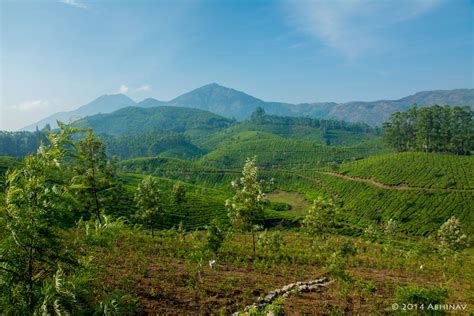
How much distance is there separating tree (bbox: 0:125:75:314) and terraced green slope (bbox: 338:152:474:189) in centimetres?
9567

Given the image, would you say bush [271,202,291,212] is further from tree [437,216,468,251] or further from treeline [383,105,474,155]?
treeline [383,105,474,155]

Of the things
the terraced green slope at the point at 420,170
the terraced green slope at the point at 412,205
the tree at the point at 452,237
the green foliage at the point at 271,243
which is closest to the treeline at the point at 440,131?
the terraced green slope at the point at 420,170

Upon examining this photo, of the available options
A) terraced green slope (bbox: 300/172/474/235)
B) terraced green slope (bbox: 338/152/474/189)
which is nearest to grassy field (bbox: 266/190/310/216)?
terraced green slope (bbox: 300/172/474/235)

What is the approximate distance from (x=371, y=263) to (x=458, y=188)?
2607 inches

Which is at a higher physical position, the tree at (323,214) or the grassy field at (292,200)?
the tree at (323,214)

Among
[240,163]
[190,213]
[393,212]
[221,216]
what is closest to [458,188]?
[393,212]

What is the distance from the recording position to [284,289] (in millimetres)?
17141

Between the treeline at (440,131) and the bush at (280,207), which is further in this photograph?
the treeline at (440,131)

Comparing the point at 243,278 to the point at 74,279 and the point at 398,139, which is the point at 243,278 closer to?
the point at 74,279

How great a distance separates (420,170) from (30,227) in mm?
106695

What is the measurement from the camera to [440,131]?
11894 cm

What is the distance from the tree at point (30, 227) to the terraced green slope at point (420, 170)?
9567 cm

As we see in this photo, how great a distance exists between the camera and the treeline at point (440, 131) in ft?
378

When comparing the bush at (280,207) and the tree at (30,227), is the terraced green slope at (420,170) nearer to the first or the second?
the bush at (280,207)
